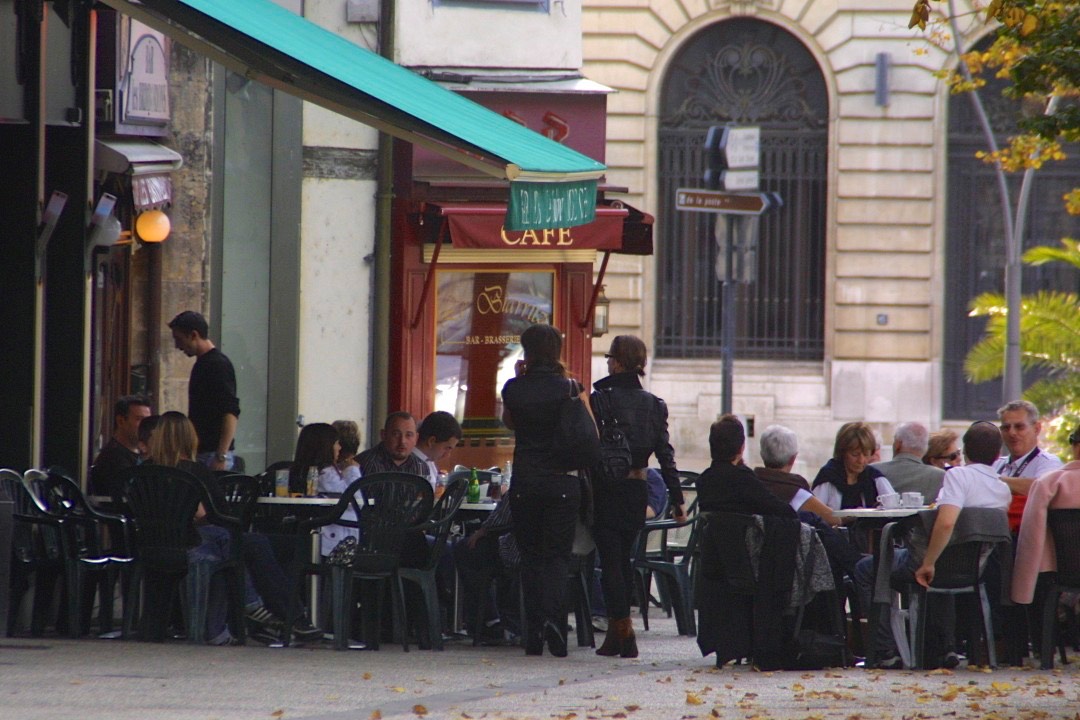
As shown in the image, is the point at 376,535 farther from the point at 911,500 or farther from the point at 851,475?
the point at 911,500

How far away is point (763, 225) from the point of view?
24828mm

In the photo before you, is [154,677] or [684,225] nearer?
[154,677]

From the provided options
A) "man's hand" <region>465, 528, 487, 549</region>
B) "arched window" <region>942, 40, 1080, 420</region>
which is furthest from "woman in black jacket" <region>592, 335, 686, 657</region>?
"arched window" <region>942, 40, 1080, 420</region>

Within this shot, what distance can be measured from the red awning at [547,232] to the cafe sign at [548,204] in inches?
119

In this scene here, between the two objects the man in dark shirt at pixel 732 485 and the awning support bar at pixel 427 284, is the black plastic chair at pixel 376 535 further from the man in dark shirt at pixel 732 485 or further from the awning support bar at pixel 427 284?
the awning support bar at pixel 427 284

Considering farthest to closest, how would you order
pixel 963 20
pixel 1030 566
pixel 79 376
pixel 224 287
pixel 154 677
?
pixel 963 20
pixel 224 287
pixel 79 376
pixel 1030 566
pixel 154 677

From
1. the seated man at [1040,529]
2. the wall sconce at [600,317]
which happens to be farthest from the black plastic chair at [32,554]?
the wall sconce at [600,317]

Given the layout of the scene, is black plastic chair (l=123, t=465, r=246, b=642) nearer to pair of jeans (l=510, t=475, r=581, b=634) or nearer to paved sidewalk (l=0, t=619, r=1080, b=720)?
paved sidewalk (l=0, t=619, r=1080, b=720)

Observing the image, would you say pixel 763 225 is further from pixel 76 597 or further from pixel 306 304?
pixel 76 597

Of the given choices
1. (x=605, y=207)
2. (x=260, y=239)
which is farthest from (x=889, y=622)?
(x=260, y=239)

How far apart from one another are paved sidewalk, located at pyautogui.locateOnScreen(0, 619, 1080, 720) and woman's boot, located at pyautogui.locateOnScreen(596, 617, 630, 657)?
0.07m

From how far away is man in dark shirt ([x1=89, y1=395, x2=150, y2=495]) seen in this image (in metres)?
9.50

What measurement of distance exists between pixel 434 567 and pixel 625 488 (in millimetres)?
1007

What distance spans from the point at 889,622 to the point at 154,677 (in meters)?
3.52
